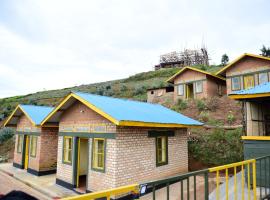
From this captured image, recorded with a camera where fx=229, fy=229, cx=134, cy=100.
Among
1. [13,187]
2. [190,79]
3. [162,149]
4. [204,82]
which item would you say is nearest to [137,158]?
[162,149]

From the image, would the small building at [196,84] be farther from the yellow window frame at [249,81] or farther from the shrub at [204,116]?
the shrub at [204,116]

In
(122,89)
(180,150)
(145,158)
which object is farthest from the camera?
(122,89)

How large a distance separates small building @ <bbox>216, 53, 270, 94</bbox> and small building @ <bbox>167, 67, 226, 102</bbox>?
8.08ft

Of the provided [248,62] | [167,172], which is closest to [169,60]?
[248,62]

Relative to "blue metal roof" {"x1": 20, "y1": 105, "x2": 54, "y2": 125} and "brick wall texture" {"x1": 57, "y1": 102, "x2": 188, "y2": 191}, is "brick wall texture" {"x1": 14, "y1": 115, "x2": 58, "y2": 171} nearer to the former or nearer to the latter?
"blue metal roof" {"x1": 20, "y1": 105, "x2": 54, "y2": 125}

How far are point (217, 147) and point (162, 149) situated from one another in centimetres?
600

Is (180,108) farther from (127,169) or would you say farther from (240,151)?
(127,169)

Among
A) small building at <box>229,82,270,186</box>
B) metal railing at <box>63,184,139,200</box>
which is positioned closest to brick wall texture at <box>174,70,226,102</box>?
small building at <box>229,82,270,186</box>

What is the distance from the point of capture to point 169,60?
6938cm

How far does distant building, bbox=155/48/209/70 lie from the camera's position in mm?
65250

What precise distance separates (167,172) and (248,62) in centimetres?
1798

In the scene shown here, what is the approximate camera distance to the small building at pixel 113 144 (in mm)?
8602

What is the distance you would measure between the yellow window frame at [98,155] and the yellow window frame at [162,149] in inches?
103

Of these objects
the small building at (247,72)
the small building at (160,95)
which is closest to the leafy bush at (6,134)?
the small building at (160,95)
